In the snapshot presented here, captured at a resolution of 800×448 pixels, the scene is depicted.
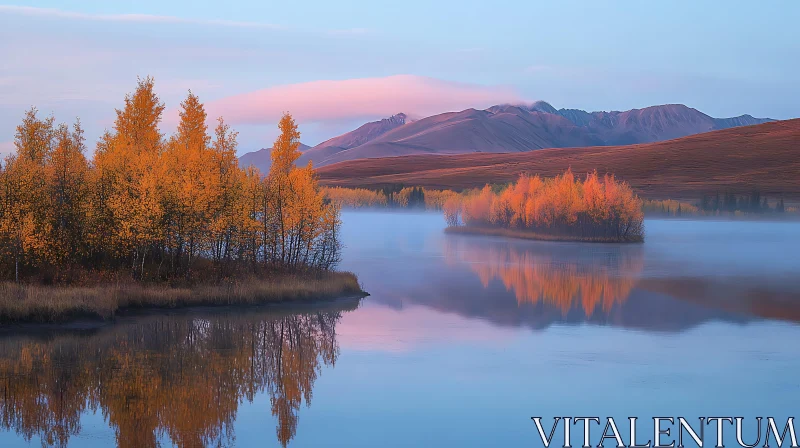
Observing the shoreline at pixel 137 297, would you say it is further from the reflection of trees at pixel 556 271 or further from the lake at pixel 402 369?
the reflection of trees at pixel 556 271

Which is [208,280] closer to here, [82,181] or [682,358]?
[82,181]

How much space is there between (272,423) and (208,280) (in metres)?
16.8

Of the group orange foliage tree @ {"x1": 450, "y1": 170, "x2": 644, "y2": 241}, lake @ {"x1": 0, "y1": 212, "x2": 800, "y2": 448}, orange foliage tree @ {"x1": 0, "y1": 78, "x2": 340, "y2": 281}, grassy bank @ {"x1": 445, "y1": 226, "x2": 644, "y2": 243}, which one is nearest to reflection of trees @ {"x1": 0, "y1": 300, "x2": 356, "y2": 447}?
lake @ {"x1": 0, "y1": 212, "x2": 800, "y2": 448}

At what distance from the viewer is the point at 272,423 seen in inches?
704

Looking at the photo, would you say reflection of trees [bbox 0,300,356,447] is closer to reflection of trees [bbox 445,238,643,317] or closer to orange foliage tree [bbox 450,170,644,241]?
reflection of trees [bbox 445,238,643,317]

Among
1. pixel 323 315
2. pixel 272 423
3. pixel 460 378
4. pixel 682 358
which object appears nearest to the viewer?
pixel 272 423

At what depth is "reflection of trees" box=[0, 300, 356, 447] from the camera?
17141 millimetres

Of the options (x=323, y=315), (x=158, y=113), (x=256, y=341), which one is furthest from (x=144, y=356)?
(x=158, y=113)

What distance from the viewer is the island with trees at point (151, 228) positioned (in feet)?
100

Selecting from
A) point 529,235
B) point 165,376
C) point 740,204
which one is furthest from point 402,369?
point 740,204

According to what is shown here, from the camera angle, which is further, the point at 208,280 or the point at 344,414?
the point at 208,280

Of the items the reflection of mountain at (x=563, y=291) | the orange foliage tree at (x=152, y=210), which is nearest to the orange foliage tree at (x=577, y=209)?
the reflection of mountain at (x=563, y=291)

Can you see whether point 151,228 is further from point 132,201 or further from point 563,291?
point 563,291

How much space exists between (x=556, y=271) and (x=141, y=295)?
3093 cm
